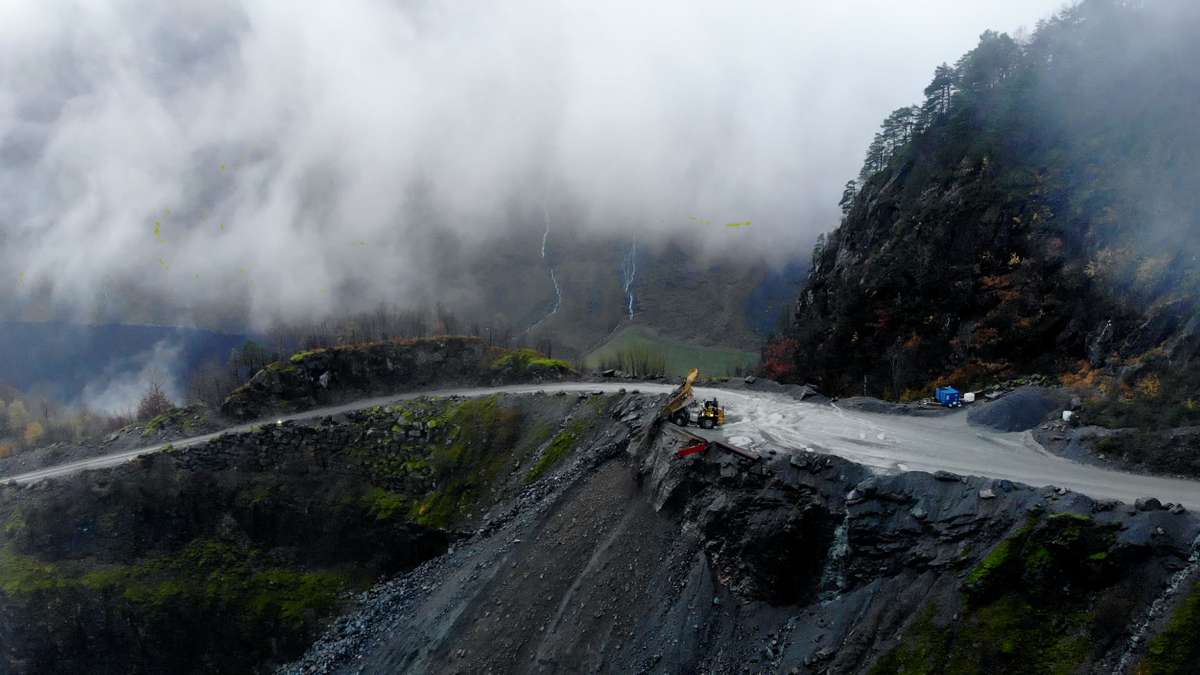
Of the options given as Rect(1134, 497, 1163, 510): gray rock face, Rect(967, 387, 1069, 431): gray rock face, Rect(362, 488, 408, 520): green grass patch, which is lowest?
Rect(362, 488, 408, 520): green grass patch

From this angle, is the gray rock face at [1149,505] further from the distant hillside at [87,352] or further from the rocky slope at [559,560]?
the distant hillside at [87,352]

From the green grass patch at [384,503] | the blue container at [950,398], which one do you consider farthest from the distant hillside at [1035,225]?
the green grass patch at [384,503]

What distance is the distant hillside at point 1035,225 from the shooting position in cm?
4312

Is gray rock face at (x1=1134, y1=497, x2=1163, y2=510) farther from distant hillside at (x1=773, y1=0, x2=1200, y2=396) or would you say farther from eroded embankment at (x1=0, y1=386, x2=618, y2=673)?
eroded embankment at (x1=0, y1=386, x2=618, y2=673)

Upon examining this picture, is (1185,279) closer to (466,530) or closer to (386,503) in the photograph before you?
(466,530)

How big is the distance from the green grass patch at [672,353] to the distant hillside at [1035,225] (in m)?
48.4

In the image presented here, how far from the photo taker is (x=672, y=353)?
130m

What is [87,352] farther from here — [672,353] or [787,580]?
[787,580]

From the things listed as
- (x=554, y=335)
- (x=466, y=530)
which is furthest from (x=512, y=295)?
(x=466, y=530)

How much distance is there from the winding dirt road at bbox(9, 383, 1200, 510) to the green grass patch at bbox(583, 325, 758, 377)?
2773 inches

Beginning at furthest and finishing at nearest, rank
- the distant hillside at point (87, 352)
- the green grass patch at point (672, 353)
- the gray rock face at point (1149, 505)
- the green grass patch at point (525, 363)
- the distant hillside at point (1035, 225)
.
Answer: the distant hillside at point (87, 352)
the green grass patch at point (672, 353)
the green grass patch at point (525, 363)
the distant hillside at point (1035, 225)
the gray rock face at point (1149, 505)

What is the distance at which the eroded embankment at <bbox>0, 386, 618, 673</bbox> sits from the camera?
48.7 metres

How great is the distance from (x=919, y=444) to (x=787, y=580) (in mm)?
11506

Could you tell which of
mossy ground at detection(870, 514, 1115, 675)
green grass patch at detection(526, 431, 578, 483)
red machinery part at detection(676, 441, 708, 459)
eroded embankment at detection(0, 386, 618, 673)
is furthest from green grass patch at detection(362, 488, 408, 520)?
mossy ground at detection(870, 514, 1115, 675)
